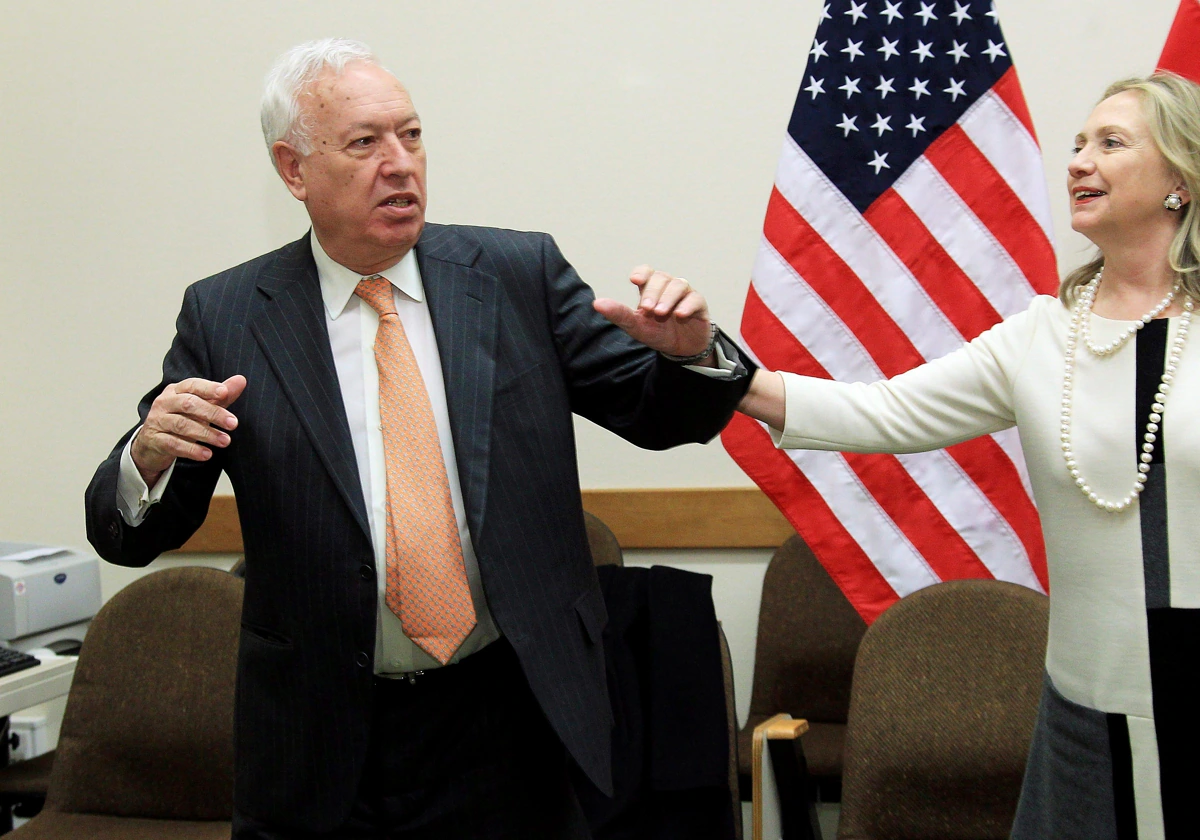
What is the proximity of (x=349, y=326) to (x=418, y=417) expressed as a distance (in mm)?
227

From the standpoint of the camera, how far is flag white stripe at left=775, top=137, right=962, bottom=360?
2.68 metres

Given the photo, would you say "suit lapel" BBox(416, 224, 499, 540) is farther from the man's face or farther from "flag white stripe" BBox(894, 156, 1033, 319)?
"flag white stripe" BBox(894, 156, 1033, 319)

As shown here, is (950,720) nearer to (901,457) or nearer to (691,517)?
(901,457)

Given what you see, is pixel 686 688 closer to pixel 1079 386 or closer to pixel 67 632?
pixel 1079 386

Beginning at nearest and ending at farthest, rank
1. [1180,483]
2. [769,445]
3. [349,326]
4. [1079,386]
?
[1180,483]
[1079,386]
[349,326]
[769,445]

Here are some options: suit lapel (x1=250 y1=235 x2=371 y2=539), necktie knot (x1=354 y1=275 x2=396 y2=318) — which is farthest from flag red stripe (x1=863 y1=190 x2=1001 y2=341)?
suit lapel (x1=250 y1=235 x2=371 y2=539)

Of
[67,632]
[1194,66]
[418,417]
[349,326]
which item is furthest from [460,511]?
[67,632]

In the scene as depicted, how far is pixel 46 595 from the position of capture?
3.50m

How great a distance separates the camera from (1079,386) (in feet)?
5.36

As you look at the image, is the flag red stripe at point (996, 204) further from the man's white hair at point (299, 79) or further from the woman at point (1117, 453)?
the man's white hair at point (299, 79)

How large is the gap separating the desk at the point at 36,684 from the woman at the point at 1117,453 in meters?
2.48

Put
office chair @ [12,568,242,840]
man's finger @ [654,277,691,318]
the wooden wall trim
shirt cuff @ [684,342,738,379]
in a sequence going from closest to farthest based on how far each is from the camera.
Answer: man's finger @ [654,277,691,318], shirt cuff @ [684,342,738,379], office chair @ [12,568,242,840], the wooden wall trim

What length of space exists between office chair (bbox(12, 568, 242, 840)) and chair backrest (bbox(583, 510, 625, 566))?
3.52ft

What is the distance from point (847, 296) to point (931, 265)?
0.74 ft
